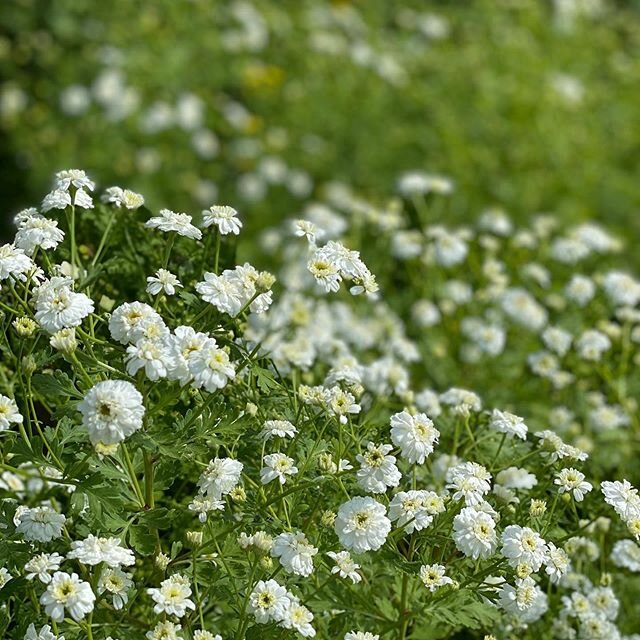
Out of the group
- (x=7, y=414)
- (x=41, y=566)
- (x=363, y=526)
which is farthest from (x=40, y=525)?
(x=363, y=526)

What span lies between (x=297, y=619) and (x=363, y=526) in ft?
0.57

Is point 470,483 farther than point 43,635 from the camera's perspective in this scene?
Yes

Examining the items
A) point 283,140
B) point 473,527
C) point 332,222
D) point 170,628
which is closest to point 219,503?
point 170,628

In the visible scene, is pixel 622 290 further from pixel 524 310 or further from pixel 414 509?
pixel 414 509

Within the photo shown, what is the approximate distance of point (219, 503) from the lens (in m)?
1.85

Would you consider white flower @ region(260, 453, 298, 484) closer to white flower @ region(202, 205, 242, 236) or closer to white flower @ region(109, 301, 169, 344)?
white flower @ region(109, 301, 169, 344)

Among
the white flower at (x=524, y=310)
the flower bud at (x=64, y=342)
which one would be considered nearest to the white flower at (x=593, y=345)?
the white flower at (x=524, y=310)

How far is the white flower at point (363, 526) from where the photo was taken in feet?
5.72

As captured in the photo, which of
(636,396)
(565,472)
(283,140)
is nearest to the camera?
(565,472)

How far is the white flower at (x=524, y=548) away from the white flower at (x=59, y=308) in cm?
75

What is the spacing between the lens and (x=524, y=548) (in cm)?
175

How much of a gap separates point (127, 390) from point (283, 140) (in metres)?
3.92

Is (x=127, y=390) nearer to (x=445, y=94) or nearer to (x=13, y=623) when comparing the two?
(x=13, y=623)

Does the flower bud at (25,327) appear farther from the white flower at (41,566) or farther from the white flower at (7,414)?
the white flower at (41,566)
